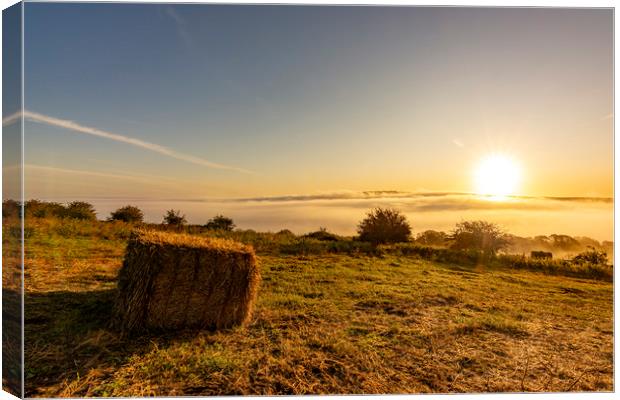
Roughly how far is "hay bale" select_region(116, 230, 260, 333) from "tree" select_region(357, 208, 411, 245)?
4394mm

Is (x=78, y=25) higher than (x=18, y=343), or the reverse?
(x=78, y=25)

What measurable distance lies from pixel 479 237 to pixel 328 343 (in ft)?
16.0

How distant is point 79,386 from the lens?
3.26 metres

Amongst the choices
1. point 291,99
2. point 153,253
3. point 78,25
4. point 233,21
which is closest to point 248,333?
point 153,253

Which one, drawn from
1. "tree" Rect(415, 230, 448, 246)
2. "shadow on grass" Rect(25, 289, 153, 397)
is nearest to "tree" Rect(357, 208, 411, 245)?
"tree" Rect(415, 230, 448, 246)

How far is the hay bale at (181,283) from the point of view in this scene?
146 inches

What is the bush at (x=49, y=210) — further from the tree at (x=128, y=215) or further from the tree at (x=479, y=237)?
the tree at (x=479, y=237)

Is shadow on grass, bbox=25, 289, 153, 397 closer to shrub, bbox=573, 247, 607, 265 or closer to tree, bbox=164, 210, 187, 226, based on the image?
tree, bbox=164, 210, 187, 226

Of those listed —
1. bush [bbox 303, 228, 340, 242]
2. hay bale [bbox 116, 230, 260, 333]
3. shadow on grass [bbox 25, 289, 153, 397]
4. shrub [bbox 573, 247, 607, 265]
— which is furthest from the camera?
bush [bbox 303, 228, 340, 242]

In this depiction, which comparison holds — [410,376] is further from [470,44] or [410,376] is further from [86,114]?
[86,114]

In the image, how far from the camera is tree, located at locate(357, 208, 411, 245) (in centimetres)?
807

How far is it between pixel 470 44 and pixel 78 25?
4553 mm

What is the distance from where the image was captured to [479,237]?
772 centimetres

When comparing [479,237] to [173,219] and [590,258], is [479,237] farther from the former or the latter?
[173,219]
